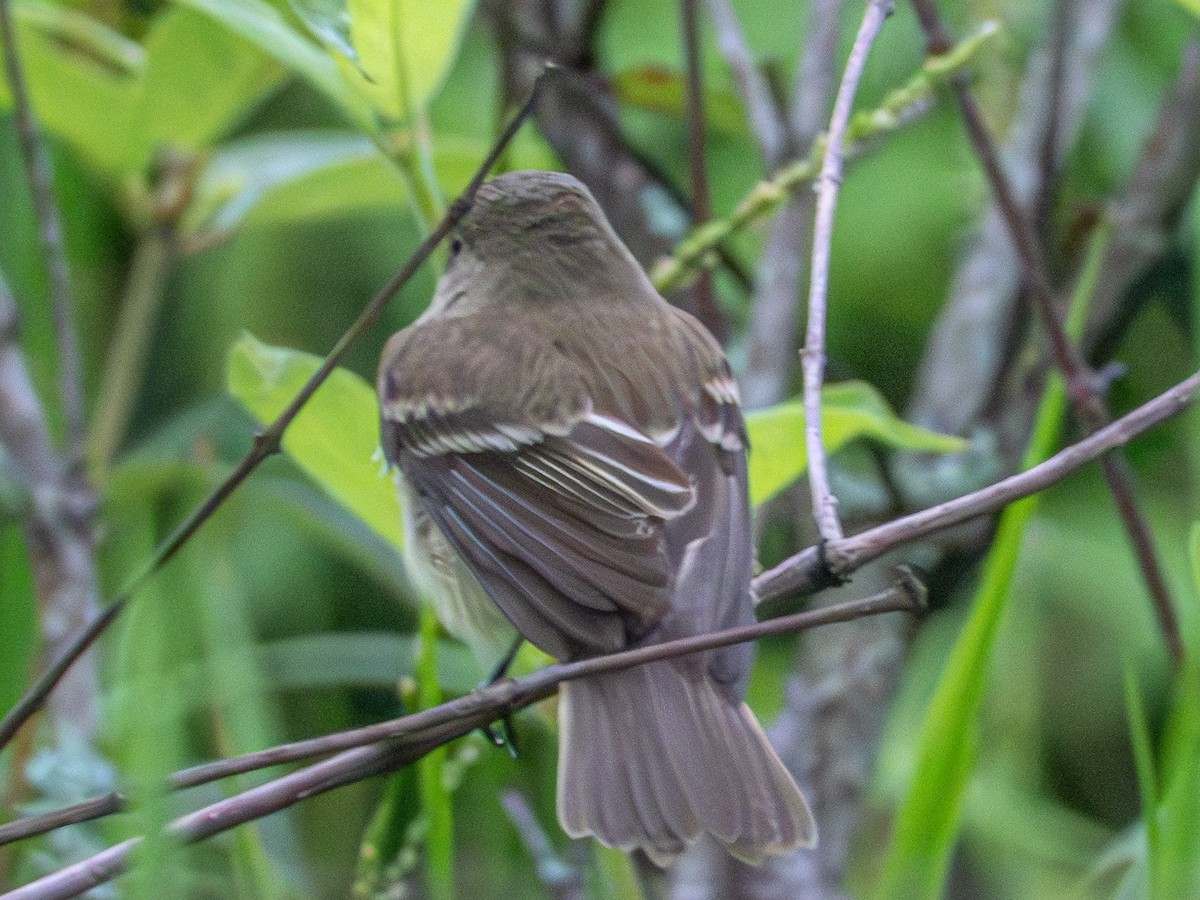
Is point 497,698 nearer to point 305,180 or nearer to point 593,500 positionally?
point 593,500

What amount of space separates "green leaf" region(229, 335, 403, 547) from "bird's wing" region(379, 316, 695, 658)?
12cm

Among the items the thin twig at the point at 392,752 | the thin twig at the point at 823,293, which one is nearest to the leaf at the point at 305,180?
the thin twig at the point at 823,293

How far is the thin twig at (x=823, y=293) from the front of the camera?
1332 millimetres

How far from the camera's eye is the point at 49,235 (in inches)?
85.6

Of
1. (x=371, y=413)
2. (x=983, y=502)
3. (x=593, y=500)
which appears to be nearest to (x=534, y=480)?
(x=593, y=500)

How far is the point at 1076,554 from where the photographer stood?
274 centimetres

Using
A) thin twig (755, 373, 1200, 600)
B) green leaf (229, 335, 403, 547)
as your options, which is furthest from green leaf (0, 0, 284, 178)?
thin twig (755, 373, 1200, 600)

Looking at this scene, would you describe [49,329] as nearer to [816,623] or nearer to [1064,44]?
[1064,44]

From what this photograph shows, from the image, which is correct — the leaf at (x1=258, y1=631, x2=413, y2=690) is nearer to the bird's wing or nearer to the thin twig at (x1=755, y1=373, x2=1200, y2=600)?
the bird's wing

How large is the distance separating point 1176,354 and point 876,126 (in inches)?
49.4

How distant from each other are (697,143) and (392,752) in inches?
45.5

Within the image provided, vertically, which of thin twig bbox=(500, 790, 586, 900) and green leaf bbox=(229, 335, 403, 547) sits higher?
green leaf bbox=(229, 335, 403, 547)

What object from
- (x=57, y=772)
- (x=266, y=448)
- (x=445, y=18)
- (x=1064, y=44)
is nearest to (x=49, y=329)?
(x=57, y=772)

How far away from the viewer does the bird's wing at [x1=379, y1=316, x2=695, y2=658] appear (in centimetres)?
167
